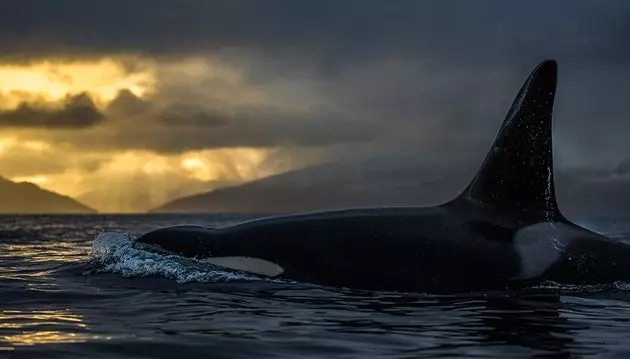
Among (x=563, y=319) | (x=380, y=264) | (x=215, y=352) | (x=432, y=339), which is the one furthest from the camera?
(x=380, y=264)

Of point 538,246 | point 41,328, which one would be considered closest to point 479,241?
point 538,246

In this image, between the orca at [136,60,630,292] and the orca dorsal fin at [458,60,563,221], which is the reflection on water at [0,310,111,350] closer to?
the orca at [136,60,630,292]

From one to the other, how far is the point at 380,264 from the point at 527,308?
8.03ft

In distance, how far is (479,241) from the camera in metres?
13.6

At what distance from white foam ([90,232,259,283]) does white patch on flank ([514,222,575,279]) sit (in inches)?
165

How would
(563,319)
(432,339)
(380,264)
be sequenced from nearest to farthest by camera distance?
1. (432,339)
2. (563,319)
3. (380,264)

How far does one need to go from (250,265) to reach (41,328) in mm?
4504

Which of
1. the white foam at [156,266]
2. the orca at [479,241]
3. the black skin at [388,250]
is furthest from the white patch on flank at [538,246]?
the white foam at [156,266]

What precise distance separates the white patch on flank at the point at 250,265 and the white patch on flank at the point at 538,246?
12.3 feet

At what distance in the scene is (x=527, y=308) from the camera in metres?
12.0

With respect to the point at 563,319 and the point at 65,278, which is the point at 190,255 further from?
the point at 563,319

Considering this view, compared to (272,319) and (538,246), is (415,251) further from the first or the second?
(272,319)

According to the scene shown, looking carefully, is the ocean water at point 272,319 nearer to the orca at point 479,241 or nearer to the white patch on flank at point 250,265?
the white patch on flank at point 250,265

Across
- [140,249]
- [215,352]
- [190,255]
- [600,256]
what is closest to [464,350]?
[215,352]
